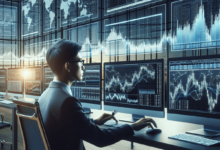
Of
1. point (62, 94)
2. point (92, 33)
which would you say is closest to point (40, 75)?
point (92, 33)

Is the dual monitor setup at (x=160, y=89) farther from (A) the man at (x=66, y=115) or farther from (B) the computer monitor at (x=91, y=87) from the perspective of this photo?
(A) the man at (x=66, y=115)

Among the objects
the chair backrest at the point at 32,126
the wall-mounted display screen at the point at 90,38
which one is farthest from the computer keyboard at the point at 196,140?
the wall-mounted display screen at the point at 90,38

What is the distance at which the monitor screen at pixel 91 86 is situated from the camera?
2.44 m

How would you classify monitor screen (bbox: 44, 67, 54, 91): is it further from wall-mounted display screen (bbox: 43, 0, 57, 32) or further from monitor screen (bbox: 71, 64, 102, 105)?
wall-mounted display screen (bbox: 43, 0, 57, 32)

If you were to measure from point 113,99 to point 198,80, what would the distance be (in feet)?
3.02

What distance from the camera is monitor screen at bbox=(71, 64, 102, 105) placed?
244 cm

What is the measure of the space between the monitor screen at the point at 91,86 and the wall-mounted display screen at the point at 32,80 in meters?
1.03

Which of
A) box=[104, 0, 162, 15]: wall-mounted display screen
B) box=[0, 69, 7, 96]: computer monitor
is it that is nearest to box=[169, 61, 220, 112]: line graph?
box=[104, 0, 162, 15]: wall-mounted display screen

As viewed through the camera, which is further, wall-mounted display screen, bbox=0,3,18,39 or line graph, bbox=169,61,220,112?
wall-mounted display screen, bbox=0,3,18,39

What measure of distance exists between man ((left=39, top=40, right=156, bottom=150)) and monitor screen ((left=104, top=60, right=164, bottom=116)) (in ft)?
2.24

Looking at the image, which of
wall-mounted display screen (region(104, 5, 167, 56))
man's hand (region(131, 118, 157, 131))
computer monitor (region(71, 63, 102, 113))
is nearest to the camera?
man's hand (region(131, 118, 157, 131))

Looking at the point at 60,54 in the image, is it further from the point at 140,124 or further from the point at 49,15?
the point at 49,15

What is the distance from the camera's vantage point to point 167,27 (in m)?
2.93

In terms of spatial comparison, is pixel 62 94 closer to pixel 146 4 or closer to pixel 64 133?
pixel 64 133
